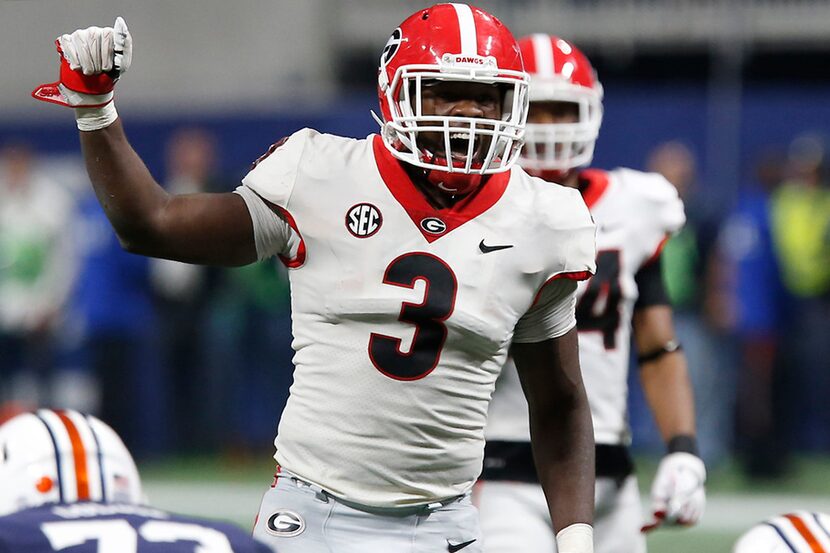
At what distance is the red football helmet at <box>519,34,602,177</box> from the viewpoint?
384cm

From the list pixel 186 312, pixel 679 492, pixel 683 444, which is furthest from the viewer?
pixel 186 312

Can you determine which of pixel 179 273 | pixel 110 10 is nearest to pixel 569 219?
pixel 179 273

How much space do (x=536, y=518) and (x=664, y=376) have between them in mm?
538

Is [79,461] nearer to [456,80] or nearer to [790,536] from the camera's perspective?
[456,80]

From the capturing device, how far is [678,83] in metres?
11.9

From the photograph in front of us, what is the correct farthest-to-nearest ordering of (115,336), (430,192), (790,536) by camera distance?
(115,336) < (790,536) < (430,192)

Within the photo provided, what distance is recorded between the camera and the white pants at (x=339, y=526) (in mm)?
2793

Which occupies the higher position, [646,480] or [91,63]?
[91,63]

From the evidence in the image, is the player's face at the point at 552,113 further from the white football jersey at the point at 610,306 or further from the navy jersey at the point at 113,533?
the navy jersey at the point at 113,533

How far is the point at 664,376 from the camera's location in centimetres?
394

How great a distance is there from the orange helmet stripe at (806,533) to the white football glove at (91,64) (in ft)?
5.46

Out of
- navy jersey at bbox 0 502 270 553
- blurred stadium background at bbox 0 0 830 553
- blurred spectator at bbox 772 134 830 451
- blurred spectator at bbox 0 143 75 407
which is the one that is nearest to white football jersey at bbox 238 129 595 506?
navy jersey at bbox 0 502 270 553

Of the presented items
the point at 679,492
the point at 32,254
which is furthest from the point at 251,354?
the point at 679,492

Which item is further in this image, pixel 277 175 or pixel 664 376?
pixel 664 376
